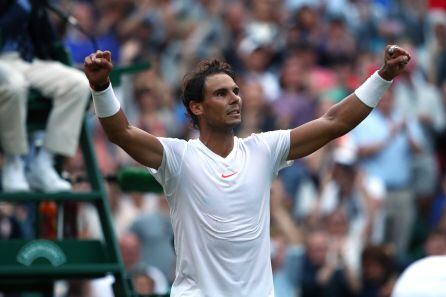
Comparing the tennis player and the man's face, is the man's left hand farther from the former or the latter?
the man's face

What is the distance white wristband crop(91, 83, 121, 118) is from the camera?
798 cm

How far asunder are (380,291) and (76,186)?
11.1 ft

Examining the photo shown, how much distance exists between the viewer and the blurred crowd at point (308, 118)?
1418cm

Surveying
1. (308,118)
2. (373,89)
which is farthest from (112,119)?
(308,118)

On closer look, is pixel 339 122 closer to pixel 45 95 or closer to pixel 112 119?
pixel 112 119

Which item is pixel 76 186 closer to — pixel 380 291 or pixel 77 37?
pixel 380 291

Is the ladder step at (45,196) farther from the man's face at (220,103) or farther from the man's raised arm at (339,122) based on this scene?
the man's raised arm at (339,122)

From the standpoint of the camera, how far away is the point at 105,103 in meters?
8.02

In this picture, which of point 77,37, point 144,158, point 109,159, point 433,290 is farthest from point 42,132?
point 77,37

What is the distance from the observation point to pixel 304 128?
336 inches

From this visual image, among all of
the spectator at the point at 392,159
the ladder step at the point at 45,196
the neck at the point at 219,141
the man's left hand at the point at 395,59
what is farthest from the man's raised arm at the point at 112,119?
the spectator at the point at 392,159

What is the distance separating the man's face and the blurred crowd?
2749mm

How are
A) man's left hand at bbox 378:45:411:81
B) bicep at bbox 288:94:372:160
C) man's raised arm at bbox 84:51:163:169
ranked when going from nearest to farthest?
man's raised arm at bbox 84:51:163:169 → man's left hand at bbox 378:45:411:81 → bicep at bbox 288:94:372:160

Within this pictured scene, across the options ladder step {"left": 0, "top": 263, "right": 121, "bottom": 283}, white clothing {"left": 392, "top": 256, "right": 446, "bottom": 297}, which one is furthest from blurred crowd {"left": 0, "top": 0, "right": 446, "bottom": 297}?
white clothing {"left": 392, "top": 256, "right": 446, "bottom": 297}
